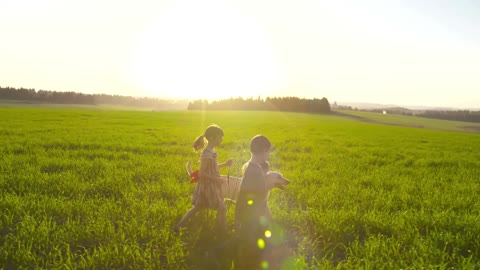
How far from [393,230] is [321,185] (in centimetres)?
274

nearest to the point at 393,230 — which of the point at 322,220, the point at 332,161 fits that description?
the point at 322,220

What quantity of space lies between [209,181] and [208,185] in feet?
0.21

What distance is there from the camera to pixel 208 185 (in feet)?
15.6

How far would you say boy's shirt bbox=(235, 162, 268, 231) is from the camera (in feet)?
14.3

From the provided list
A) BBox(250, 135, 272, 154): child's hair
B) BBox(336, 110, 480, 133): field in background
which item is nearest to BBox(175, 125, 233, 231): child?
BBox(250, 135, 272, 154): child's hair

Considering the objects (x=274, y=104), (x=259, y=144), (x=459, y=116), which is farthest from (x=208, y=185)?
(x=459, y=116)

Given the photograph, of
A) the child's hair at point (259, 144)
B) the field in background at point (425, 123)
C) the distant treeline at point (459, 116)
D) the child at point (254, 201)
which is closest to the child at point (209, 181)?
the child at point (254, 201)

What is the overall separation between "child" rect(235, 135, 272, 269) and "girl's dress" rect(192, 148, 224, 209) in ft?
1.50

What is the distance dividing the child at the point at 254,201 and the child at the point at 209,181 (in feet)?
1.40

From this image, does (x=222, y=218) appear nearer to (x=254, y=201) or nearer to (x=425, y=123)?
(x=254, y=201)

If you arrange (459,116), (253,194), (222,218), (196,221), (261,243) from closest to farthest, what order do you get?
(261,243) < (253,194) < (222,218) < (196,221) < (459,116)

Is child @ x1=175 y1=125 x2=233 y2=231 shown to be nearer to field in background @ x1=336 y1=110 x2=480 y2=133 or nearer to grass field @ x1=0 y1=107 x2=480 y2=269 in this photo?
grass field @ x1=0 y1=107 x2=480 y2=269

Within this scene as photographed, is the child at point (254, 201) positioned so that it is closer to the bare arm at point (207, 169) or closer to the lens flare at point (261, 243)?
the lens flare at point (261, 243)

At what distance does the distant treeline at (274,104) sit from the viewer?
295 ft
